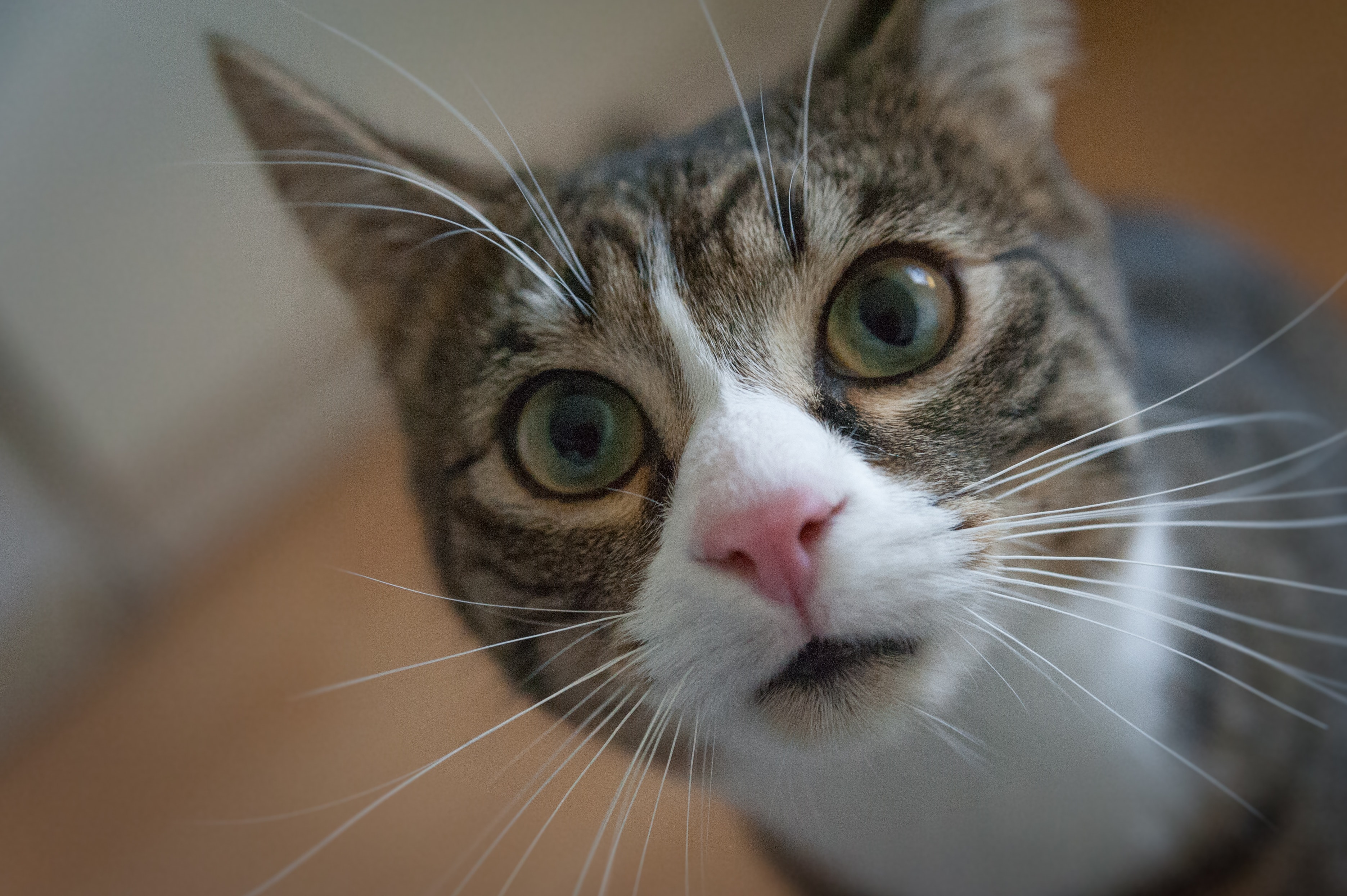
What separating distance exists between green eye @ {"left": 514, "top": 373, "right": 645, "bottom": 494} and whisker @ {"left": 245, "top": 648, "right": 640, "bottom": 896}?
0.35ft

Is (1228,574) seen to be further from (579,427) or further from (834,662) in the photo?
(579,427)

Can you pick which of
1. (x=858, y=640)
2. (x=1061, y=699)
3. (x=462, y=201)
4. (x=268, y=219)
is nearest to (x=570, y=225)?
(x=462, y=201)

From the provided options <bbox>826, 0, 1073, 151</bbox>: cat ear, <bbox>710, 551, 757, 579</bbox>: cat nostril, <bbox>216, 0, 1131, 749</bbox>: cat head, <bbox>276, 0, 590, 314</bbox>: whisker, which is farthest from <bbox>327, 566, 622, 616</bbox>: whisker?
<bbox>826, 0, 1073, 151</bbox>: cat ear

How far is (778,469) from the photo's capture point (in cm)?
40

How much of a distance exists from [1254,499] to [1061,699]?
0.18 meters

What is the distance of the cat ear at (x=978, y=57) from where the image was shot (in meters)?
0.51

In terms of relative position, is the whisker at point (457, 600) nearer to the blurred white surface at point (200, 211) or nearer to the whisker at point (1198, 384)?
the blurred white surface at point (200, 211)

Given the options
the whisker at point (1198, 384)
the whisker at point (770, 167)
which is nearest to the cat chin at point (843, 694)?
the whisker at point (1198, 384)

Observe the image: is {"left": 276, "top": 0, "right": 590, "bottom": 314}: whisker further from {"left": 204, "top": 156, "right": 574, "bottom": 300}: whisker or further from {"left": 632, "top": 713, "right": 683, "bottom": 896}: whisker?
{"left": 632, "top": 713, "right": 683, "bottom": 896}: whisker

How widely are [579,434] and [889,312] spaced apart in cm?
19

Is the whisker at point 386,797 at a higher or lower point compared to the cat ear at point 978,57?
lower

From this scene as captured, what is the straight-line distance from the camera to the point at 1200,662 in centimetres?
49

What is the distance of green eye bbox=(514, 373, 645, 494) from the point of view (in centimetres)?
47

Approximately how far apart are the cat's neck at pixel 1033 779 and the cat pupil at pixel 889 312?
0.52 feet
